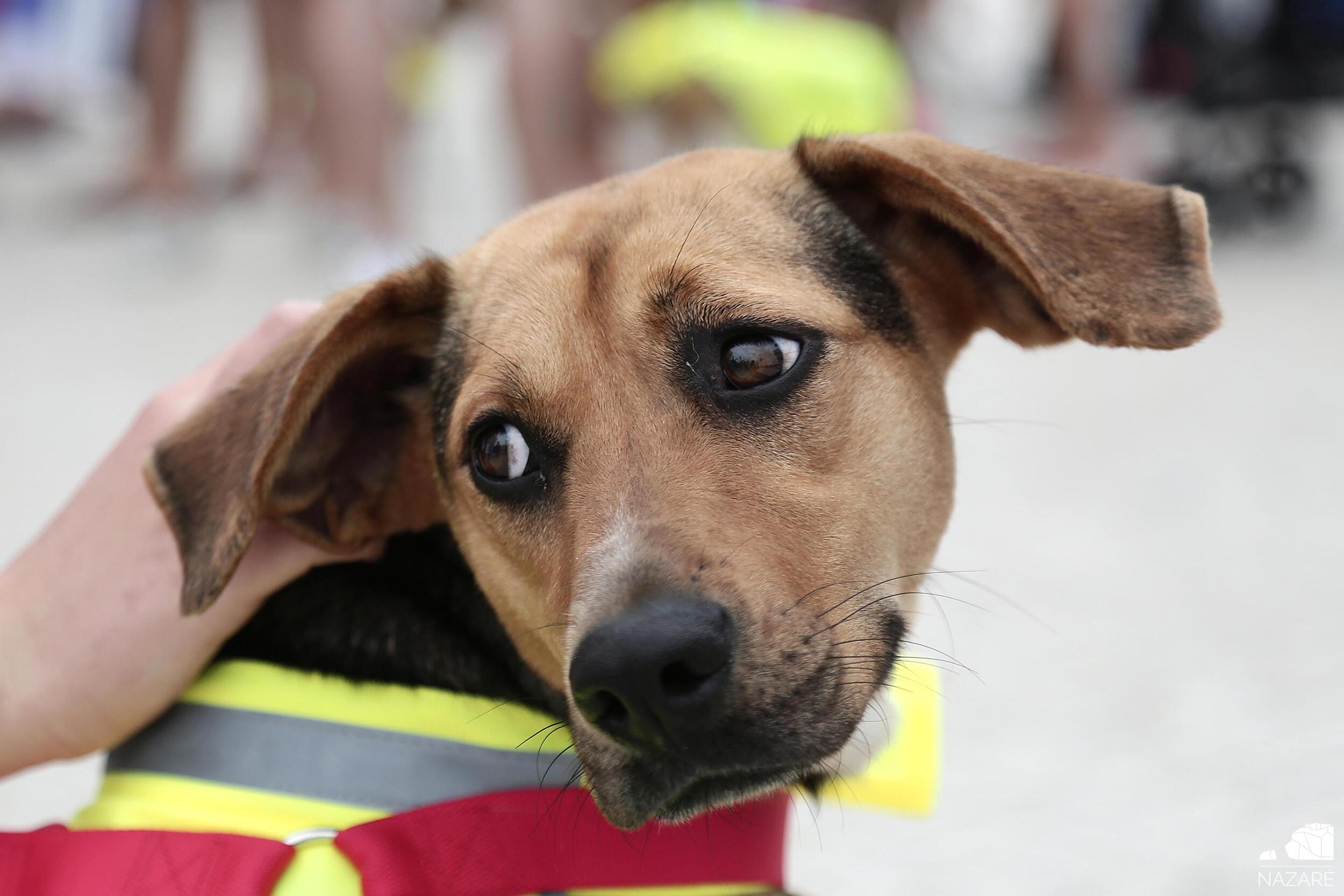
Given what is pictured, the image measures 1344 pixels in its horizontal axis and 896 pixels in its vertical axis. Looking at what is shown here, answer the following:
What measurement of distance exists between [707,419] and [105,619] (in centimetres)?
130

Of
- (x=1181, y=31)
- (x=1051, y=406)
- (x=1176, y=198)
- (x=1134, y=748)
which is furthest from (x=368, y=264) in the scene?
(x=1181, y=31)

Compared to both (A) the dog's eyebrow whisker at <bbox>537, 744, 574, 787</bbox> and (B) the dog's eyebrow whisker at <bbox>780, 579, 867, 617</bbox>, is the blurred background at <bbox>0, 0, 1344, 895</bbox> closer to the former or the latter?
(B) the dog's eyebrow whisker at <bbox>780, 579, 867, 617</bbox>

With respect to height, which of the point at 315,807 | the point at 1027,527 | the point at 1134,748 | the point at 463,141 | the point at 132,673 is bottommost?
the point at 463,141

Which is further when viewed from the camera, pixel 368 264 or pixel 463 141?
pixel 463 141

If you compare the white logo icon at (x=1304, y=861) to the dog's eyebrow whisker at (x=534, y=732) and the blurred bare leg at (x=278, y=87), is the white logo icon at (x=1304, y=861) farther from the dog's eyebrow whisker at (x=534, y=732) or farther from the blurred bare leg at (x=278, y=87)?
the blurred bare leg at (x=278, y=87)

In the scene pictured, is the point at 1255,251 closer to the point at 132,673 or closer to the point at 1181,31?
the point at 1181,31

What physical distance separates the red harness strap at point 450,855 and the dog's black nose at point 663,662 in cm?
46

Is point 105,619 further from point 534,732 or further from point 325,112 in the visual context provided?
point 325,112

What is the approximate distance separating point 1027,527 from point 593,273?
3877 millimetres

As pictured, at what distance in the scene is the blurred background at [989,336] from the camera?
159 inches

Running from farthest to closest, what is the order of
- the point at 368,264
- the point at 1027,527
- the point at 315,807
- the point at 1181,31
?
the point at 1181,31
the point at 368,264
the point at 1027,527
the point at 315,807

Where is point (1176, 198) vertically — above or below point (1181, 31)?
above

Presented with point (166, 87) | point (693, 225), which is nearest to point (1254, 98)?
point (693, 225)

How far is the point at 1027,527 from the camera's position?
5828mm
